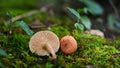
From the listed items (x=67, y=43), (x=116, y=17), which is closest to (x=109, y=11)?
(x=116, y=17)

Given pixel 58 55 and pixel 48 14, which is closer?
pixel 58 55

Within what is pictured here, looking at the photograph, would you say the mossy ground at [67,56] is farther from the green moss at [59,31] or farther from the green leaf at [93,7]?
the green leaf at [93,7]

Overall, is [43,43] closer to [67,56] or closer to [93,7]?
[67,56]

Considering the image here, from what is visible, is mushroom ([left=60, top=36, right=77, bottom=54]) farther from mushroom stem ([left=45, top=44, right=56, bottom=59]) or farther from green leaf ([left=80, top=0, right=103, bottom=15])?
green leaf ([left=80, top=0, right=103, bottom=15])

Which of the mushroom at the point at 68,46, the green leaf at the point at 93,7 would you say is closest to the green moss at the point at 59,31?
the mushroom at the point at 68,46

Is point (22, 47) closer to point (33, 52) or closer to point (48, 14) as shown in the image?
point (33, 52)

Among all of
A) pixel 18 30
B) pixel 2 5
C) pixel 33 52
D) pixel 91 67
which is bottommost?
pixel 91 67

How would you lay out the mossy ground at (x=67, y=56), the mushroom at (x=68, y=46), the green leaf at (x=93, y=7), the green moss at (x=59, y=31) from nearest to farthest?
1. the mossy ground at (x=67, y=56)
2. the mushroom at (x=68, y=46)
3. the green moss at (x=59, y=31)
4. the green leaf at (x=93, y=7)

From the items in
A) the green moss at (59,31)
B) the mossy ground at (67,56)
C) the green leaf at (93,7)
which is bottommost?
the mossy ground at (67,56)

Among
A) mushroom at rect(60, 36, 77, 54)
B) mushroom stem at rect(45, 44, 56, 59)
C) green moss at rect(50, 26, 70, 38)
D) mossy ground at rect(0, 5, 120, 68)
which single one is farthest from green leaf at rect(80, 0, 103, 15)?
mushroom stem at rect(45, 44, 56, 59)
